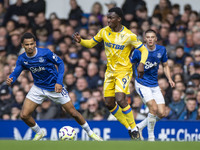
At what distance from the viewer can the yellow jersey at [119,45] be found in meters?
8.91

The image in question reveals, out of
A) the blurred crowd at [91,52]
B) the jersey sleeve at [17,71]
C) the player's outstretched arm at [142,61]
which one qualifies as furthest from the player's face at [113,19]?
the blurred crowd at [91,52]

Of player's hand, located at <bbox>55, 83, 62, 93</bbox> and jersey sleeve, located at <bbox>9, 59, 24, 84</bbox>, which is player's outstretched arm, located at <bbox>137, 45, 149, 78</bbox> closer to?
player's hand, located at <bbox>55, 83, 62, 93</bbox>

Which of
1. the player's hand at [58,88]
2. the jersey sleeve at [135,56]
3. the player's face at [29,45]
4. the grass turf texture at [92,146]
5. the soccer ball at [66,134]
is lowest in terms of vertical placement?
the soccer ball at [66,134]

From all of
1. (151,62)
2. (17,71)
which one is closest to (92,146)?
(17,71)

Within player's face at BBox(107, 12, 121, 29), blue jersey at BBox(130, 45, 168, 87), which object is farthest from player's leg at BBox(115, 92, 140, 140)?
player's face at BBox(107, 12, 121, 29)

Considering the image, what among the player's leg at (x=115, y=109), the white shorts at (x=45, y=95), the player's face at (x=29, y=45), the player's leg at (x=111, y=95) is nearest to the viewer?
the player's face at (x=29, y=45)

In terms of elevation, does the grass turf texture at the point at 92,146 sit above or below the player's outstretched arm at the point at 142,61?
below

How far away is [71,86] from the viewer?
12.3 m

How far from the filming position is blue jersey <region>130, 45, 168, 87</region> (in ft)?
31.9

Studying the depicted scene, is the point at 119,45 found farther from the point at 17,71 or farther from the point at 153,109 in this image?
the point at 17,71

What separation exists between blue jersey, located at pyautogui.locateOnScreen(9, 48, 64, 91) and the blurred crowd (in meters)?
2.70

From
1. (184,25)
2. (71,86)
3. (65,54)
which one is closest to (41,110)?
(71,86)

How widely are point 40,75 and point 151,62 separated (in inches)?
84.0

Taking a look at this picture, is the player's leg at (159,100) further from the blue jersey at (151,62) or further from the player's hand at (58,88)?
the player's hand at (58,88)
